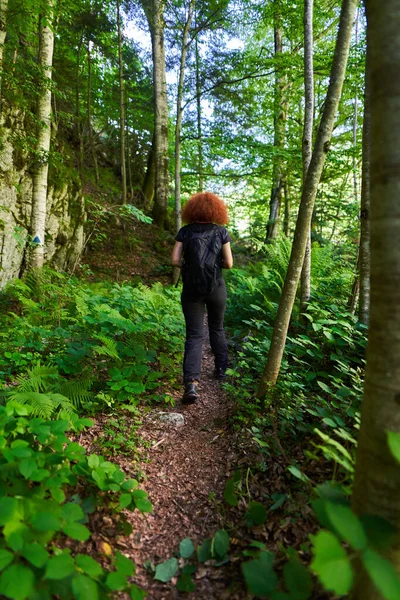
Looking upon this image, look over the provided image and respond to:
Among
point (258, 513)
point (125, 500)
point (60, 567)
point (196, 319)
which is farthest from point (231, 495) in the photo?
point (196, 319)

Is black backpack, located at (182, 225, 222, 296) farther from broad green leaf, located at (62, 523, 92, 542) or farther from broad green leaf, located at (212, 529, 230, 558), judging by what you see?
broad green leaf, located at (62, 523, 92, 542)

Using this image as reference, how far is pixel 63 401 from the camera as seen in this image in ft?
7.97

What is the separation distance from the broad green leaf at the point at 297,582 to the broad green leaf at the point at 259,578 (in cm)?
7

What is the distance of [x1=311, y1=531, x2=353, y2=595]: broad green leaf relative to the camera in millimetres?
845

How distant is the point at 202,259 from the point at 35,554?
2.66 metres

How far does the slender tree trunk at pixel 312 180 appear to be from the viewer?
2639 millimetres

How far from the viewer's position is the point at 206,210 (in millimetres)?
3490

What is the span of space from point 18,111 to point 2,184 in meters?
1.54

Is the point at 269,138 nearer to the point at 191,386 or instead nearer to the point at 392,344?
the point at 191,386

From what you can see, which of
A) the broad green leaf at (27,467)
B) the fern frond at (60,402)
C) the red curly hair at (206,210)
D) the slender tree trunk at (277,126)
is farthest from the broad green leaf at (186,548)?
the slender tree trunk at (277,126)

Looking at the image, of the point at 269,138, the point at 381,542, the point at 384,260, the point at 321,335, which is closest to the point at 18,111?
the point at 321,335

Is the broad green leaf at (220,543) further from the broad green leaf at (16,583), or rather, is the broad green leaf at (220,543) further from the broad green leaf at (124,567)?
the broad green leaf at (16,583)

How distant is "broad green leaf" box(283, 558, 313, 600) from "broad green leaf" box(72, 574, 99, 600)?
2.33 feet

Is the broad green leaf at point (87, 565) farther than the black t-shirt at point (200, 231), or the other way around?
the black t-shirt at point (200, 231)
